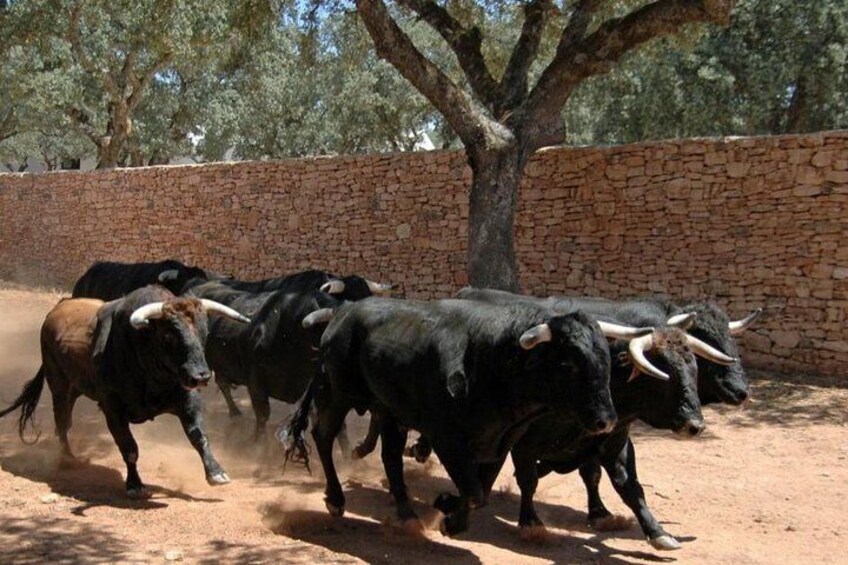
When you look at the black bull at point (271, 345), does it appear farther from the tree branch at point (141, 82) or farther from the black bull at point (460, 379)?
the tree branch at point (141, 82)

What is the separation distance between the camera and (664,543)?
6078mm

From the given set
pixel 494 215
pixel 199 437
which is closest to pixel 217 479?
pixel 199 437

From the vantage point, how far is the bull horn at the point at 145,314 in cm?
685

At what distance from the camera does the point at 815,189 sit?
1154 cm

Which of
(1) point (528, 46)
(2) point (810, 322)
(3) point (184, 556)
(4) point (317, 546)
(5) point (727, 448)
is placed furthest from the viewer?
(1) point (528, 46)

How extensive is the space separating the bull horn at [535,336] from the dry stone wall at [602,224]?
701 cm

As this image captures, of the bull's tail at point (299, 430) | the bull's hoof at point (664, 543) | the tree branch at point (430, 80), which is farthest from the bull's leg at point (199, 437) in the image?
the tree branch at point (430, 80)

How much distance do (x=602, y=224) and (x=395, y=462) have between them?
7.48 m

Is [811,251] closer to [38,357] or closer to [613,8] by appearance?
[613,8]

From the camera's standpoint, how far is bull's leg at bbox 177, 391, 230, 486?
22.8 ft

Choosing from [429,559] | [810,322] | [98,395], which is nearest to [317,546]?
[429,559]

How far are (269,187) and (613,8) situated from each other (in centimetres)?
734

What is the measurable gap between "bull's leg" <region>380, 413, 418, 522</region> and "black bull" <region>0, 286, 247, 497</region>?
1.23m

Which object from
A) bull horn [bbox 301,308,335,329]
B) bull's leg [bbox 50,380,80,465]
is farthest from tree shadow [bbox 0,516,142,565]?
bull horn [bbox 301,308,335,329]
